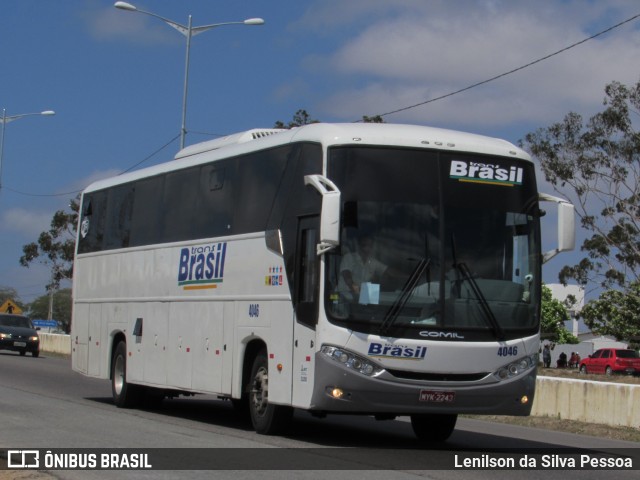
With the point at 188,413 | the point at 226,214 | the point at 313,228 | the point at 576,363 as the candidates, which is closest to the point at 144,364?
the point at 188,413

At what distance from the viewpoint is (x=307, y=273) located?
41.0ft

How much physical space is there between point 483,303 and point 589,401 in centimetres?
811

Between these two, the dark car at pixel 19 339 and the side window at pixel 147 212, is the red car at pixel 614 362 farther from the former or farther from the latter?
the side window at pixel 147 212

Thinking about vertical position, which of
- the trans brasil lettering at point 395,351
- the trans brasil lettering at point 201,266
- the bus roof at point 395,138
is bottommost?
the trans brasil lettering at point 395,351

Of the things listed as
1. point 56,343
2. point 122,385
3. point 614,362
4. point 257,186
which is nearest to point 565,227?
point 257,186

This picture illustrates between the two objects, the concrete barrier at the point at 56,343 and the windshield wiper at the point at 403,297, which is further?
the concrete barrier at the point at 56,343

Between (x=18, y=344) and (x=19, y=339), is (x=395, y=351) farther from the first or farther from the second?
(x=19, y=339)

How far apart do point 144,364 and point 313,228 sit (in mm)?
6188

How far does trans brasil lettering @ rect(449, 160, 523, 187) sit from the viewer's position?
41.5ft

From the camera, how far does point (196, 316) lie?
625 inches

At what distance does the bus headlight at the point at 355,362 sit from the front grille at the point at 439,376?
0.18m

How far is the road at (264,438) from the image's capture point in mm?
10547

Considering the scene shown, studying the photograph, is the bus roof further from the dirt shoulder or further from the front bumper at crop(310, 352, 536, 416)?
the dirt shoulder

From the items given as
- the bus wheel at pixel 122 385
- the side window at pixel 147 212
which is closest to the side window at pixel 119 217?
the side window at pixel 147 212
